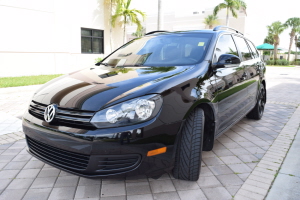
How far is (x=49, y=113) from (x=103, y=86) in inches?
21.1

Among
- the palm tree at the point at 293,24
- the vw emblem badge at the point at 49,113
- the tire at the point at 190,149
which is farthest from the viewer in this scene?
the palm tree at the point at 293,24

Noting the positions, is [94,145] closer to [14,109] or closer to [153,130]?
[153,130]

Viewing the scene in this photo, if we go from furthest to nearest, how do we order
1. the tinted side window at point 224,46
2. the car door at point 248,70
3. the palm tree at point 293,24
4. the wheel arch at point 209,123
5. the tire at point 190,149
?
the palm tree at point 293,24 → the car door at point 248,70 → the tinted side window at point 224,46 → the wheel arch at point 209,123 → the tire at point 190,149

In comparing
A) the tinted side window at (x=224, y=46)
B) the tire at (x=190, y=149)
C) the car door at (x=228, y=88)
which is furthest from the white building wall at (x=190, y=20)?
the tire at (x=190, y=149)

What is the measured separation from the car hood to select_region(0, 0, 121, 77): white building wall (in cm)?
1104

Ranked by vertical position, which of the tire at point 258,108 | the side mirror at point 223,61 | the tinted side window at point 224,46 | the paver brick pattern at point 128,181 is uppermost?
the tinted side window at point 224,46

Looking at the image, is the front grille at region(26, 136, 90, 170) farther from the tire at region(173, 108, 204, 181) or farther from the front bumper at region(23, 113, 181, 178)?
the tire at region(173, 108, 204, 181)

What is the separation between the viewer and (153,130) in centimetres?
210

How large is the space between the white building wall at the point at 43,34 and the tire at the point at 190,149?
1208cm

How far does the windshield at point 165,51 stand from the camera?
305 cm

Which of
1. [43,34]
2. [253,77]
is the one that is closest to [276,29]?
[43,34]

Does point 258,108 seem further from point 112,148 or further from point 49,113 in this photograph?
point 49,113

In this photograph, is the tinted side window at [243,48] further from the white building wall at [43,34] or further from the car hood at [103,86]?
the white building wall at [43,34]

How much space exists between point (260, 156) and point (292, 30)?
145 feet
